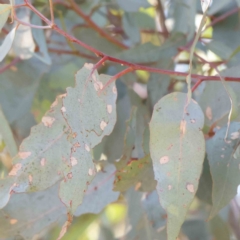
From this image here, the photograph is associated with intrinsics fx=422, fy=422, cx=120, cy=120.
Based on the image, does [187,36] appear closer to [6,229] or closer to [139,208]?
[139,208]

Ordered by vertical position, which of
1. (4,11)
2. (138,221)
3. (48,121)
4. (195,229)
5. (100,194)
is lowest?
(195,229)

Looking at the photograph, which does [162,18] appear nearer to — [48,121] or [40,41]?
[40,41]

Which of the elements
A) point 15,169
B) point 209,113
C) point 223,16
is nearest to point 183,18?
point 223,16

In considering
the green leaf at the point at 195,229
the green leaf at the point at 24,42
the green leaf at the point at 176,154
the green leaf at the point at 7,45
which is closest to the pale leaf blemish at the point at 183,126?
the green leaf at the point at 176,154

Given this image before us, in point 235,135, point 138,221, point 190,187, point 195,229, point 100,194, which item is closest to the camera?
point 190,187

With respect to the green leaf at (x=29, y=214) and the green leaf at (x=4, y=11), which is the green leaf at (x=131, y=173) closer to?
the green leaf at (x=29, y=214)

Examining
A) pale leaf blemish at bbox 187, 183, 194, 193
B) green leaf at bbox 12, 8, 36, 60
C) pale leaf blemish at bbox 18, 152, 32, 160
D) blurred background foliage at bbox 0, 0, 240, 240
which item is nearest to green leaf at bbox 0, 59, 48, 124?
blurred background foliage at bbox 0, 0, 240, 240

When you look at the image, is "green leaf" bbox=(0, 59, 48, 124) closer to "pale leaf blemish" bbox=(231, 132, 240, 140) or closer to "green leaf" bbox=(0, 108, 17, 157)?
"green leaf" bbox=(0, 108, 17, 157)
